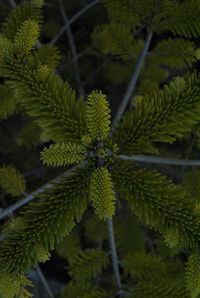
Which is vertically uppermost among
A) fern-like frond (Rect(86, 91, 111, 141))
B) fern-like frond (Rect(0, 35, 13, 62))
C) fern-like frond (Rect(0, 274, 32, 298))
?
fern-like frond (Rect(0, 35, 13, 62))

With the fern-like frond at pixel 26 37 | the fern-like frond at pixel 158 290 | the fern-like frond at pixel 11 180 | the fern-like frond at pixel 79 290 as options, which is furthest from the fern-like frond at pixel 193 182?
the fern-like frond at pixel 26 37

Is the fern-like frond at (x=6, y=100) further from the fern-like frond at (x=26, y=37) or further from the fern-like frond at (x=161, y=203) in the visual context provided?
the fern-like frond at (x=161, y=203)

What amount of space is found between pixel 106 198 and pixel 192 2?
97cm

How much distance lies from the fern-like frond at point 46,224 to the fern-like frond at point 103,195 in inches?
3.2

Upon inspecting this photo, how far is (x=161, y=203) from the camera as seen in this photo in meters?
1.29

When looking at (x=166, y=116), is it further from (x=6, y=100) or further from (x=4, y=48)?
(x=6, y=100)

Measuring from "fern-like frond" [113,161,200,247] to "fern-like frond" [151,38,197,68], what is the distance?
0.82m

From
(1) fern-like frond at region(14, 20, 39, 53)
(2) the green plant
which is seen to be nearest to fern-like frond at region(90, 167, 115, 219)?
(2) the green plant

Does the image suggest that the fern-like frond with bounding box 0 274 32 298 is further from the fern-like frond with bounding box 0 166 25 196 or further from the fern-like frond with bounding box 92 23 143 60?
the fern-like frond with bounding box 92 23 143 60

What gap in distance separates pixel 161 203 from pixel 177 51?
36.5 inches

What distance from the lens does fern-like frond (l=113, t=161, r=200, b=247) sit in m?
→ 1.29

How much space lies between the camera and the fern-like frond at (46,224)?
1310 mm

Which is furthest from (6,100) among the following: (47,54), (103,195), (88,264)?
(103,195)

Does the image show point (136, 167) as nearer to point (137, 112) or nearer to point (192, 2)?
point (137, 112)
